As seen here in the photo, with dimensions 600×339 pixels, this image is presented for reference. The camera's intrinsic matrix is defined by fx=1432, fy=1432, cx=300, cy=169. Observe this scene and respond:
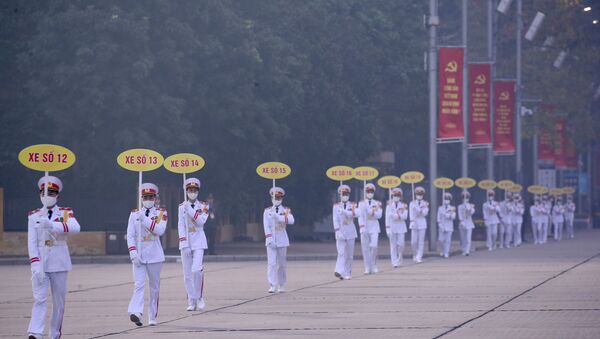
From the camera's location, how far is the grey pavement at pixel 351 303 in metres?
18.6

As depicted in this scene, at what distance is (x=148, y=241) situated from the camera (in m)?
19.9

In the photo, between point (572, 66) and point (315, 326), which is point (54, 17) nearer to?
point (315, 326)

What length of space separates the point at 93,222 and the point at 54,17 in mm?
7109

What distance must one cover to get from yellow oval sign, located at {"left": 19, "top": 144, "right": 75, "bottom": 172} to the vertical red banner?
173ft

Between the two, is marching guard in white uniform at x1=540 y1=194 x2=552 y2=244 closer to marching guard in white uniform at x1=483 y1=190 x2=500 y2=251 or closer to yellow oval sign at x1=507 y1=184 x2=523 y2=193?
yellow oval sign at x1=507 y1=184 x2=523 y2=193

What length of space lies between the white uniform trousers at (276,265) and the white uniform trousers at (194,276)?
3557mm

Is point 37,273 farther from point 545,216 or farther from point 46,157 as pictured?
point 545,216

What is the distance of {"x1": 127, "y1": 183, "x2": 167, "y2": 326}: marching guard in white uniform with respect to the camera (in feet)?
64.8

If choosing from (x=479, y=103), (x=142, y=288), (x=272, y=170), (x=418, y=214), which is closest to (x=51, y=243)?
(x=142, y=288)

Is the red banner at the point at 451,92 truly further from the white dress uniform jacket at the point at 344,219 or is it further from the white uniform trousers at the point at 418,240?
the white dress uniform jacket at the point at 344,219

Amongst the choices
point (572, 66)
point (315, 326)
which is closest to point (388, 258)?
point (315, 326)

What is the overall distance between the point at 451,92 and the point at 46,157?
29.7 metres

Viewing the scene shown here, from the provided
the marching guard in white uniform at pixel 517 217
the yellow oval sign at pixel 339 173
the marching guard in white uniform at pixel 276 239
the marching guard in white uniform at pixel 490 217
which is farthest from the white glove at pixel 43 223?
the marching guard in white uniform at pixel 517 217

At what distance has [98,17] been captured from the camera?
1617 inches
